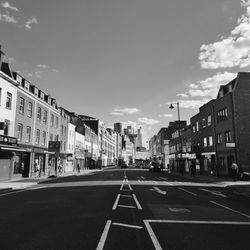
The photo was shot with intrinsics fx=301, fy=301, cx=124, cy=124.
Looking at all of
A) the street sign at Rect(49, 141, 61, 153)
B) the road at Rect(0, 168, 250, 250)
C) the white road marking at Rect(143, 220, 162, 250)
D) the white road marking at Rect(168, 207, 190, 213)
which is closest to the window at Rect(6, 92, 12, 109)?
the street sign at Rect(49, 141, 61, 153)

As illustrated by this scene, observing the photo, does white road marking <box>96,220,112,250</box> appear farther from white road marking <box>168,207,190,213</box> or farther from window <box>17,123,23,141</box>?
window <box>17,123,23,141</box>

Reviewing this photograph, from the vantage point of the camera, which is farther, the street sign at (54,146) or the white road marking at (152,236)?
the street sign at (54,146)

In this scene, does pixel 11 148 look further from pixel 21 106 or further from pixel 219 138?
pixel 219 138

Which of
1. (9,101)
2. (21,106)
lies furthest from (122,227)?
(21,106)

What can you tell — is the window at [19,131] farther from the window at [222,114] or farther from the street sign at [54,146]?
the window at [222,114]

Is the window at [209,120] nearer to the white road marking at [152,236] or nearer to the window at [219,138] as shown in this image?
the window at [219,138]

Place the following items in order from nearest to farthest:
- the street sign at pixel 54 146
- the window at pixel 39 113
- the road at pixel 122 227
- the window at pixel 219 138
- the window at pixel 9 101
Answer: the road at pixel 122 227 → the window at pixel 9 101 → the street sign at pixel 54 146 → the window at pixel 219 138 → the window at pixel 39 113

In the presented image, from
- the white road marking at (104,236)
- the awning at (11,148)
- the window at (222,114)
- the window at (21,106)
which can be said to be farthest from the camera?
the window at (222,114)

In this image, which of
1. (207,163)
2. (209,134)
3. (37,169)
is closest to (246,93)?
(209,134)

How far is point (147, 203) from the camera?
13766 mm

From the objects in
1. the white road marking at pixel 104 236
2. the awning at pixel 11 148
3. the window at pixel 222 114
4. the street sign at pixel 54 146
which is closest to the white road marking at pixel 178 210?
the white road marking at pixel 104 236

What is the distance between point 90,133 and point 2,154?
53.6m

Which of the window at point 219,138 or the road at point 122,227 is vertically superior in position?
the window at point 219,138

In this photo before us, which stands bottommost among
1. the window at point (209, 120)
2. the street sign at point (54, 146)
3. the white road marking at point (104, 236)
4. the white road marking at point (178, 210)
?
the white road marking at point (104, 236)
